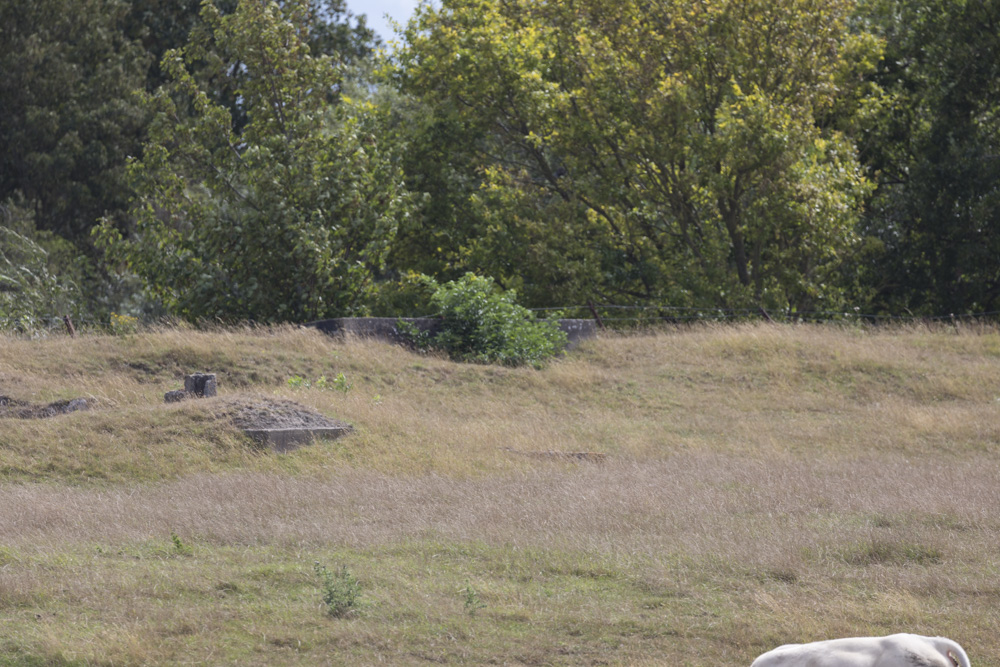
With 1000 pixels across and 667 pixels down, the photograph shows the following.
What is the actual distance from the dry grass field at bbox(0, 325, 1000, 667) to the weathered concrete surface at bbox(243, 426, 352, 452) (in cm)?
17

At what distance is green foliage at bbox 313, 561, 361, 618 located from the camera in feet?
20.8

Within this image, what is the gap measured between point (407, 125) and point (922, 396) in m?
15.8

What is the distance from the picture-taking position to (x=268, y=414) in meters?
13.5

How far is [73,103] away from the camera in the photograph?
3466 cm

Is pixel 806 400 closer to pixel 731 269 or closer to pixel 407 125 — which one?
pixel 731 269

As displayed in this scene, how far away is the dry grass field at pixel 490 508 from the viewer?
19.8 feet

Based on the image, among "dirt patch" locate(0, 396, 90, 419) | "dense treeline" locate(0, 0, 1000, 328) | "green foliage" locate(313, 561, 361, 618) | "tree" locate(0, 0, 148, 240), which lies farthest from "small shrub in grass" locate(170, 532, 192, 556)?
"tree" locate(0, 0, 148, 240)

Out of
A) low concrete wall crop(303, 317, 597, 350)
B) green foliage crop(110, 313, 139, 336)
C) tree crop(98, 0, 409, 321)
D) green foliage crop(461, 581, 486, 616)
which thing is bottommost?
green foliage crop(461, 581, 486, 616)

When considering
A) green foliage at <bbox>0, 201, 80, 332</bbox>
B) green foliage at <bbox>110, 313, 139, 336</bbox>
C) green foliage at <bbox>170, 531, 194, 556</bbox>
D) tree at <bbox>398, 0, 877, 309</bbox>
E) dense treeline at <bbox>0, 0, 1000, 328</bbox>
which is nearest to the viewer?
green foliage at <bbox>170, 531, 194, 556</bbox>

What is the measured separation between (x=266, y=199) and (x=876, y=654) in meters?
18.7

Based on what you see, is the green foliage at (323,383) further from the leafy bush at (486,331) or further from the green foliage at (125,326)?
the green foliage at (125,326)

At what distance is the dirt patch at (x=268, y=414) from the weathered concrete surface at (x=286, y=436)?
15cm

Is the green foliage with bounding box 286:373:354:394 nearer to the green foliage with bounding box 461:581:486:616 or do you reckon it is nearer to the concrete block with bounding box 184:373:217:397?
the concrete block with bounding box 184:373:217:397

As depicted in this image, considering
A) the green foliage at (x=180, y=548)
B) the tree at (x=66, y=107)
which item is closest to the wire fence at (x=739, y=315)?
the green foliage at (x=180, y=548)
